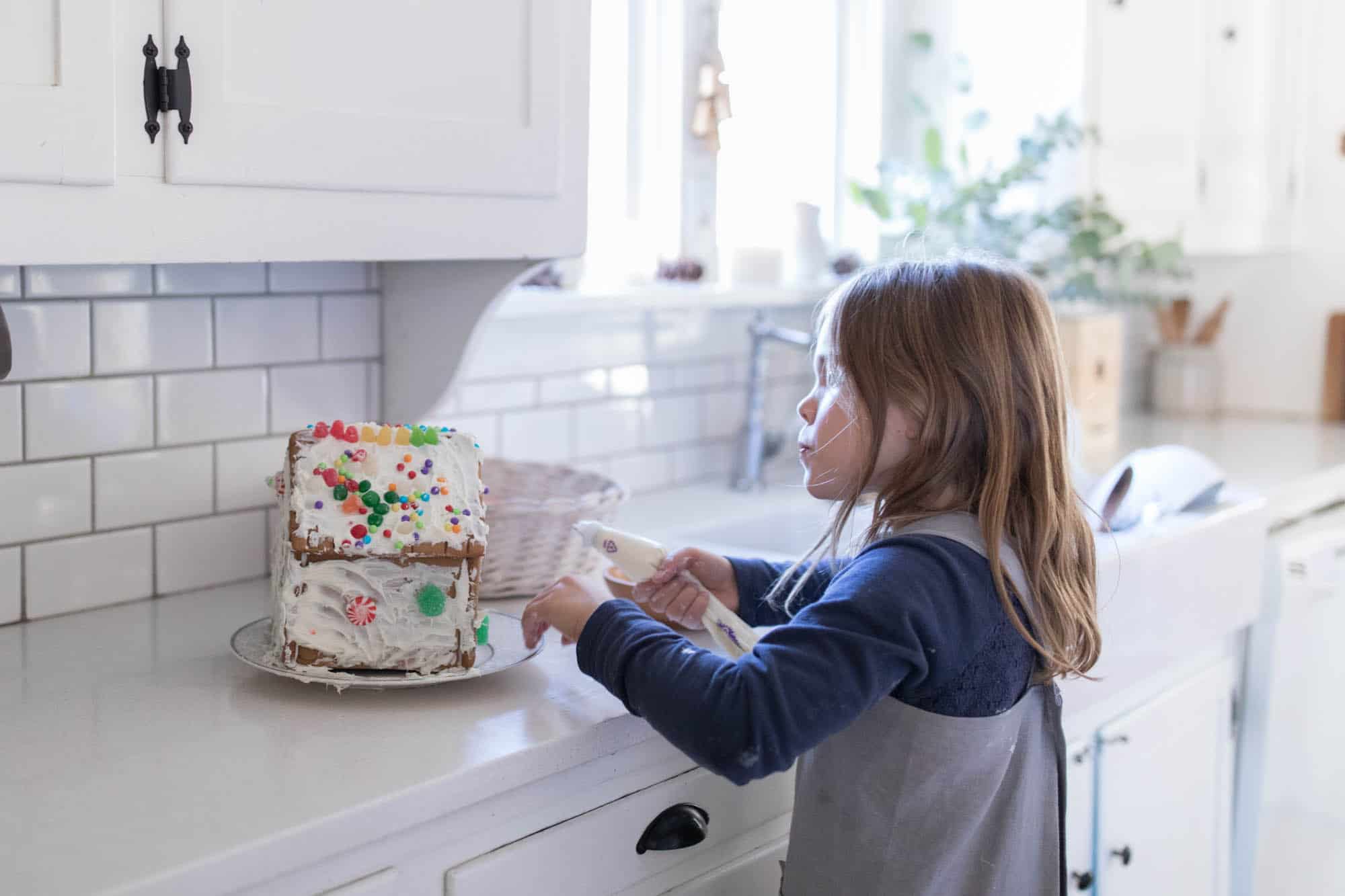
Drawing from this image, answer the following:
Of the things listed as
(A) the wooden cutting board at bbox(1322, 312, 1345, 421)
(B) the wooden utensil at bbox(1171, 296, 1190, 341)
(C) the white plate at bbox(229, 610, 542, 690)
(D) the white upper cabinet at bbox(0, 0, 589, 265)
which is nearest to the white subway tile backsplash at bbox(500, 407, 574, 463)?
(D) the white upper cabinet at bbox(0, 0, 589, 265)

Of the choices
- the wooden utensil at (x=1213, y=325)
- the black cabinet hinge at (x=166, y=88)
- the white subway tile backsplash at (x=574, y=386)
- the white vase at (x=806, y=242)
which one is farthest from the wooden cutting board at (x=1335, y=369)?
the black cabinet hinge at (x=166, y=88)

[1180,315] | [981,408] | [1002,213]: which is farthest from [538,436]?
[1180,315]

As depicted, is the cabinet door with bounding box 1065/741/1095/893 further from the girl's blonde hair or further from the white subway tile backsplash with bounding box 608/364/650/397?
the white subway tile backsplash with bounding box 608/364/650/397

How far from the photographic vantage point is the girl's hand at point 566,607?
117 centimetres

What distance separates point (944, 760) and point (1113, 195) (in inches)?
82.3

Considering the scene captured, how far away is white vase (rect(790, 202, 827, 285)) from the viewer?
2.49m

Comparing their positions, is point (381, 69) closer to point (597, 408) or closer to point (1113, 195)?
point (597, 408)

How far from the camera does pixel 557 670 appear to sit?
4.15 feet

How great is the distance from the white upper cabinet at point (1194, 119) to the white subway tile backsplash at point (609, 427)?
4.18 feet

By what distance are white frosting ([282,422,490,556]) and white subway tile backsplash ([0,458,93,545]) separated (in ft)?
1.22

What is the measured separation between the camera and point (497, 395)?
193 centimetres

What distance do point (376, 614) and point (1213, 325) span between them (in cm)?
290

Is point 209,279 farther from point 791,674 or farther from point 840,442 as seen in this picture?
point 791,674

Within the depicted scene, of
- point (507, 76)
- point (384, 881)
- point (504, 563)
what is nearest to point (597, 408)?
point (504, 563)
